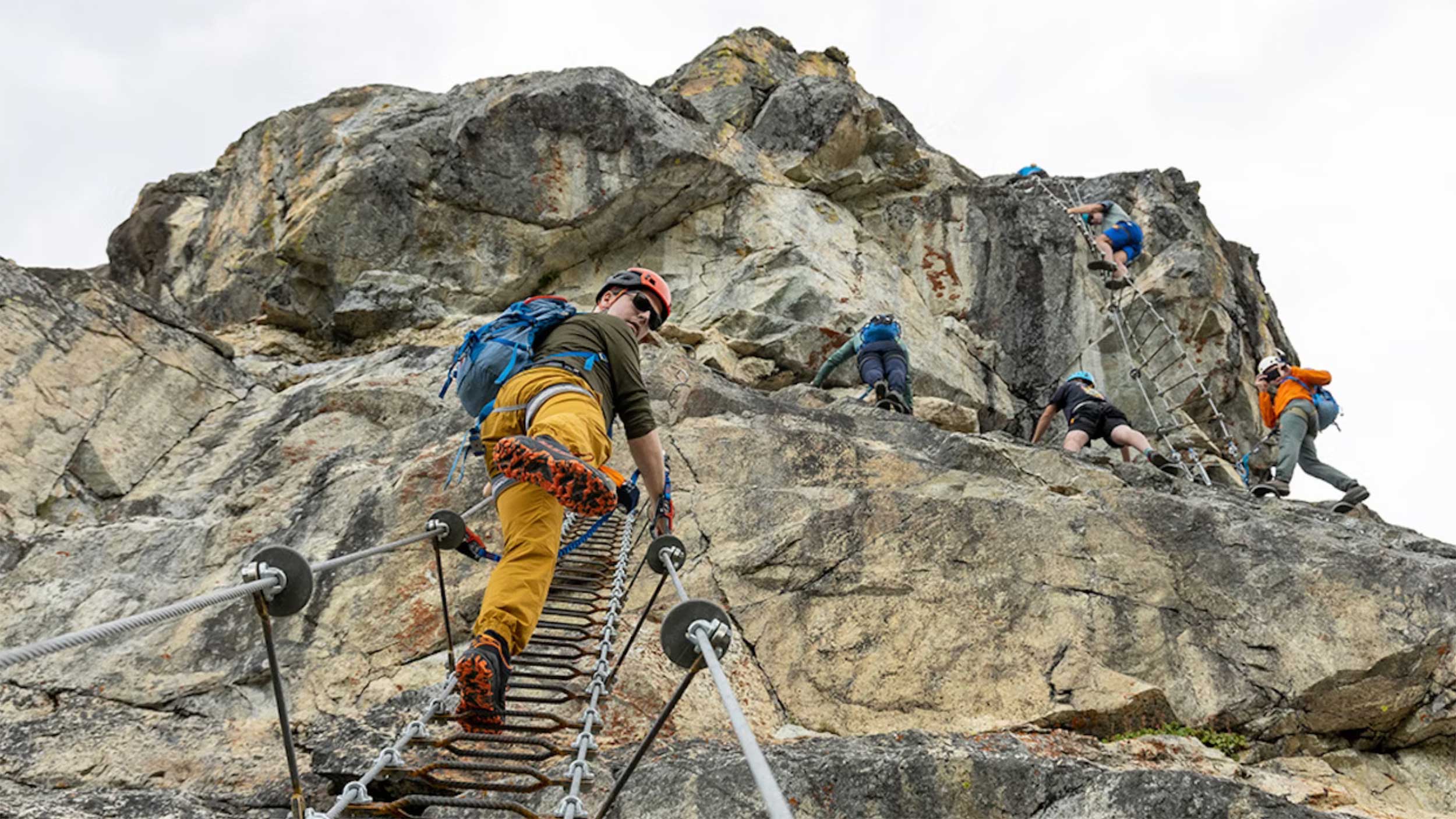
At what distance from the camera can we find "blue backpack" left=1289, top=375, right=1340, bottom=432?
33.2 ft

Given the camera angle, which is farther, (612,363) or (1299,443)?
(1299,443)

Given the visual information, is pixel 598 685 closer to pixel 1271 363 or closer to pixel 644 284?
pixel 644 284

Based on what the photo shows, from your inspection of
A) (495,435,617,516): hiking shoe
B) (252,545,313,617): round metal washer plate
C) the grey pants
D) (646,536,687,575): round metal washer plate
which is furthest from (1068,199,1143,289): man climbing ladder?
(252,545,313,617): round metal washer plate

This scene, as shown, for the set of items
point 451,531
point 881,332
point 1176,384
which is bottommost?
point 451,531

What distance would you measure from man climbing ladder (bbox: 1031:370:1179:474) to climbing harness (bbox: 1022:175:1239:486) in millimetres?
4329

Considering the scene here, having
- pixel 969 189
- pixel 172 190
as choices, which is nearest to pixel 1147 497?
pixel 969 189

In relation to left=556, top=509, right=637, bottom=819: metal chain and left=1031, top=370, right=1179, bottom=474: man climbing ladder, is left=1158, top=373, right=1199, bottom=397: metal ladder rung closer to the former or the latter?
left=1031, top=370, right=1179, bottom=474: man climbing ladder

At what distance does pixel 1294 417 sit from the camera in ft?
32.8

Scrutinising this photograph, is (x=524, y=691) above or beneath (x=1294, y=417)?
beneath

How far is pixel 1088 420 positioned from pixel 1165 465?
1.53 m

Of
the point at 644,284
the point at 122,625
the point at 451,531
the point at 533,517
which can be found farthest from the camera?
the point at 644,284

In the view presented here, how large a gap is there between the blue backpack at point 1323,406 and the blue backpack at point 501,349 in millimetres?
8904

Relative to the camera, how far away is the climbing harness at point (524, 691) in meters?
2.57

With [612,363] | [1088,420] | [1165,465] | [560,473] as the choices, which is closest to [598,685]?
[560,473]
